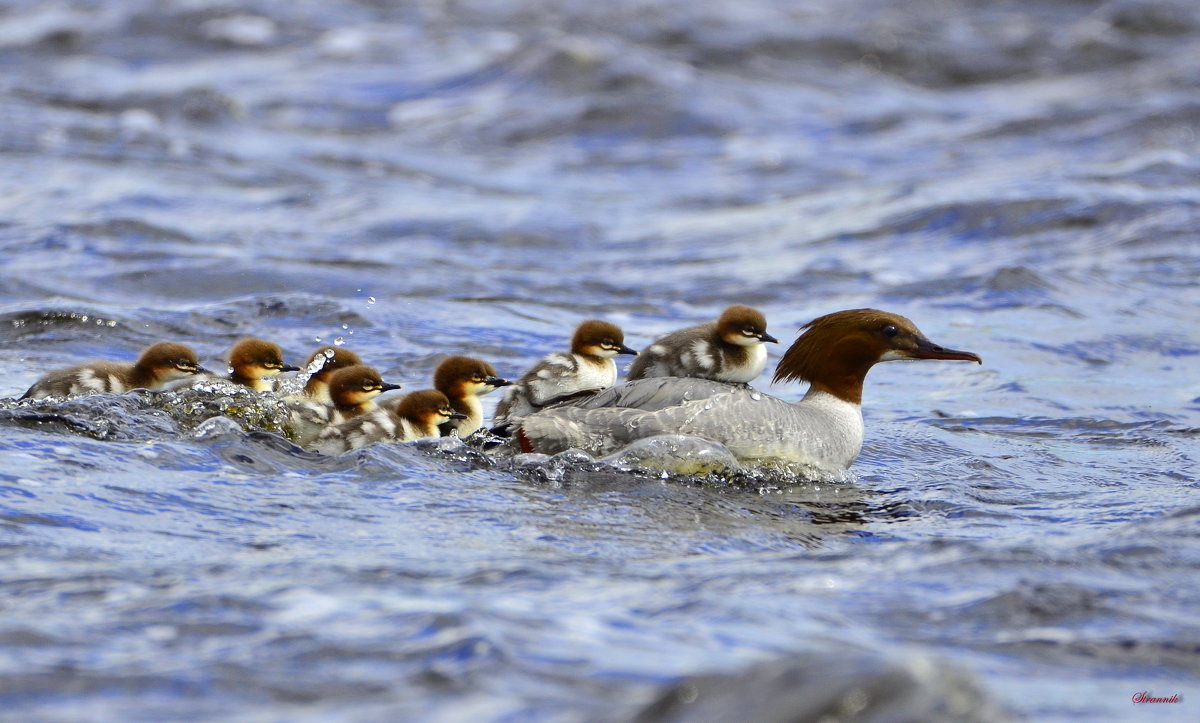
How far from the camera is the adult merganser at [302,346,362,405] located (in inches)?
287

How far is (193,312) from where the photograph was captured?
9.77m

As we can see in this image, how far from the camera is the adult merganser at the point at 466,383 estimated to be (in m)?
6.95

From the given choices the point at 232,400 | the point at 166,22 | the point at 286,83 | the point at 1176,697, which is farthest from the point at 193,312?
the point at 166,22

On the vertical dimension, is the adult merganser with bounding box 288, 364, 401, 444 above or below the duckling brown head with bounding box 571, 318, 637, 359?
below

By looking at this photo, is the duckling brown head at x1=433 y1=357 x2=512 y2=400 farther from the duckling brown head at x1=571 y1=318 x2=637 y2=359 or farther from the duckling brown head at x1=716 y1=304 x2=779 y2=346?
the duckling brown head at x1=716 y1=304 x2=779 y2=346

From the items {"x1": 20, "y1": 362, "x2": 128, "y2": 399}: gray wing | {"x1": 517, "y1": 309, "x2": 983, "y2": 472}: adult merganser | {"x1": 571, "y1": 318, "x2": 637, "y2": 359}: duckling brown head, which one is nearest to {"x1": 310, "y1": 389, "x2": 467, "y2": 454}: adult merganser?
{"x1": 517, "y1": 309, "x2": 983, "y2": 472}: adult merganser

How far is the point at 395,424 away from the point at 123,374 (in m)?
1.39

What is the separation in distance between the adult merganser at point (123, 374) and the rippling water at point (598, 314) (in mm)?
290

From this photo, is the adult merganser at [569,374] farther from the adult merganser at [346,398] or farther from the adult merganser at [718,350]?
the adult merganser at [346,398]

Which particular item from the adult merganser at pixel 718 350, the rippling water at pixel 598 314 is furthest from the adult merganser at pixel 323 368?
the adult merganser at pixel 718 350

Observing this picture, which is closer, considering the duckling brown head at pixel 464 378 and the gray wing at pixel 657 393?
the gray wing at pixel 657 393

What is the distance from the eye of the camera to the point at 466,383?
6.97 m

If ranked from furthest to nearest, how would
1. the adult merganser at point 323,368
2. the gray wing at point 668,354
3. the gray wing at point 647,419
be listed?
the adult merganser at point 323,368, the gray wing at point 668,354, the gray wing at point 647,419

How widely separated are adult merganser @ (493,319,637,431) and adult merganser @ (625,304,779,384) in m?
0.22
